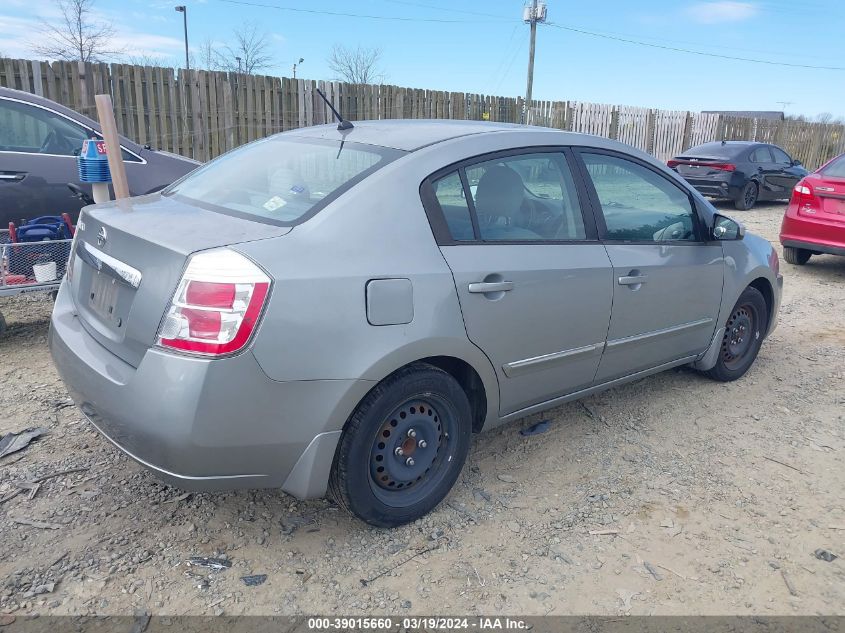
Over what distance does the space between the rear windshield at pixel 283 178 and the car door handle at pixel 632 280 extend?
1378 mm

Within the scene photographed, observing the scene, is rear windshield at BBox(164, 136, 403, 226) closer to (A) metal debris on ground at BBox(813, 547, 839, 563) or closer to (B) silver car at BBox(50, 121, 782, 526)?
(B) silver car at BBox(50, 121, 782, 526)

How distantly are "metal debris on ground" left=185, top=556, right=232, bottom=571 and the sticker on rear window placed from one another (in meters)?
1.43

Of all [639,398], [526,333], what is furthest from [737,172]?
[526,333]

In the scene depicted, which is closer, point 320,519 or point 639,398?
point 320,519

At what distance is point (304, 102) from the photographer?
11633 millimetres

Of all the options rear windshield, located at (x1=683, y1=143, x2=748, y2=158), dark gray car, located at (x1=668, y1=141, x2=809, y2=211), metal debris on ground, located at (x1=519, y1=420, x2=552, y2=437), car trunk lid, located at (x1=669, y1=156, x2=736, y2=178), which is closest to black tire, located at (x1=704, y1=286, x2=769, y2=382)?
metal debris on ground, located at (x1=519, y1=420, x2=552, y2=437)

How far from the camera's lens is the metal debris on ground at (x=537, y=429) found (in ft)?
12.8

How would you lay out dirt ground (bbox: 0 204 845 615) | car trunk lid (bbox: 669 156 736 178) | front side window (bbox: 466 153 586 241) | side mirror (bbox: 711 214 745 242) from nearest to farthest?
1. dirt ground (bbox: 0 204 845 615)
2. front side window (bbox: 466 153 586 241)
3. side mirror (bbox: 711 214 745 242)
4. car trunk lid (bbox: 669 156 736 178)

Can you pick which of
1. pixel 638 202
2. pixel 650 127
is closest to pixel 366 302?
pixel 638 202

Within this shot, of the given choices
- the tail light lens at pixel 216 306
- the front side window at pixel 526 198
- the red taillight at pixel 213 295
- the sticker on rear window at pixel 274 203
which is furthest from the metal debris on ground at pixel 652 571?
the sticker on rear window at pixel 274 203

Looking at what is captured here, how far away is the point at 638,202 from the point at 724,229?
0.67 m

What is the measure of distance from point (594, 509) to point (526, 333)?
Answer: 0.89 m

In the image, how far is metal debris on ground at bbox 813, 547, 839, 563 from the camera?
2857 mm

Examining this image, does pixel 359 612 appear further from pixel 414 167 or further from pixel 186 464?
pixel 414 167
